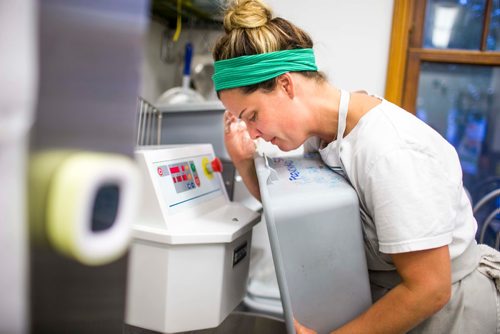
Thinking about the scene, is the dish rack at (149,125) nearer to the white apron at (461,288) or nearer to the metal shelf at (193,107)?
the metal shelf at (193,107)

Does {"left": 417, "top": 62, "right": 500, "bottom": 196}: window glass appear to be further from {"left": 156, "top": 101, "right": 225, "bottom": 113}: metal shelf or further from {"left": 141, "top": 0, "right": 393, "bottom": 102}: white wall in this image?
{"left": 156, "top": 101, "right": 225, "bottom": 113}: metal shelf

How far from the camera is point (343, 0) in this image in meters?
1.41

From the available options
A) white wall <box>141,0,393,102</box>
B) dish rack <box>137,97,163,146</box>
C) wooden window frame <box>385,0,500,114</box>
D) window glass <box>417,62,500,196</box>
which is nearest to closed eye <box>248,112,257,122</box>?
dish rack <box>137,97,163,146</box>

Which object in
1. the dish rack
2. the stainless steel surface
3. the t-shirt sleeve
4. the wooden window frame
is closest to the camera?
the stainless steel surface

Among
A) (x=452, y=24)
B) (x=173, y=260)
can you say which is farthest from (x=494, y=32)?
(x=173, y=260)

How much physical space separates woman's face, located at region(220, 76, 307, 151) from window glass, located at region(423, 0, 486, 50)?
3.31 ft

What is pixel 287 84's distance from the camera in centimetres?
76

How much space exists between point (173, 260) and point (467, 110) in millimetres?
1483

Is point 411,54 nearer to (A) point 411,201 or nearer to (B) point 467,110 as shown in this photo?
(B) point 467,110

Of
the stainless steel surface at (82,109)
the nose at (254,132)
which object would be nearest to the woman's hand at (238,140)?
the nose at (254,132)

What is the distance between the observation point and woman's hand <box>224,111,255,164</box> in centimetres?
93

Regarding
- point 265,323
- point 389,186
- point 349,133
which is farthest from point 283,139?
point 265,323

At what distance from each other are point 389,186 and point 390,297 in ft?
0.69

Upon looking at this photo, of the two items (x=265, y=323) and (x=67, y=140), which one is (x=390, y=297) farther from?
(x=67, y=140)
